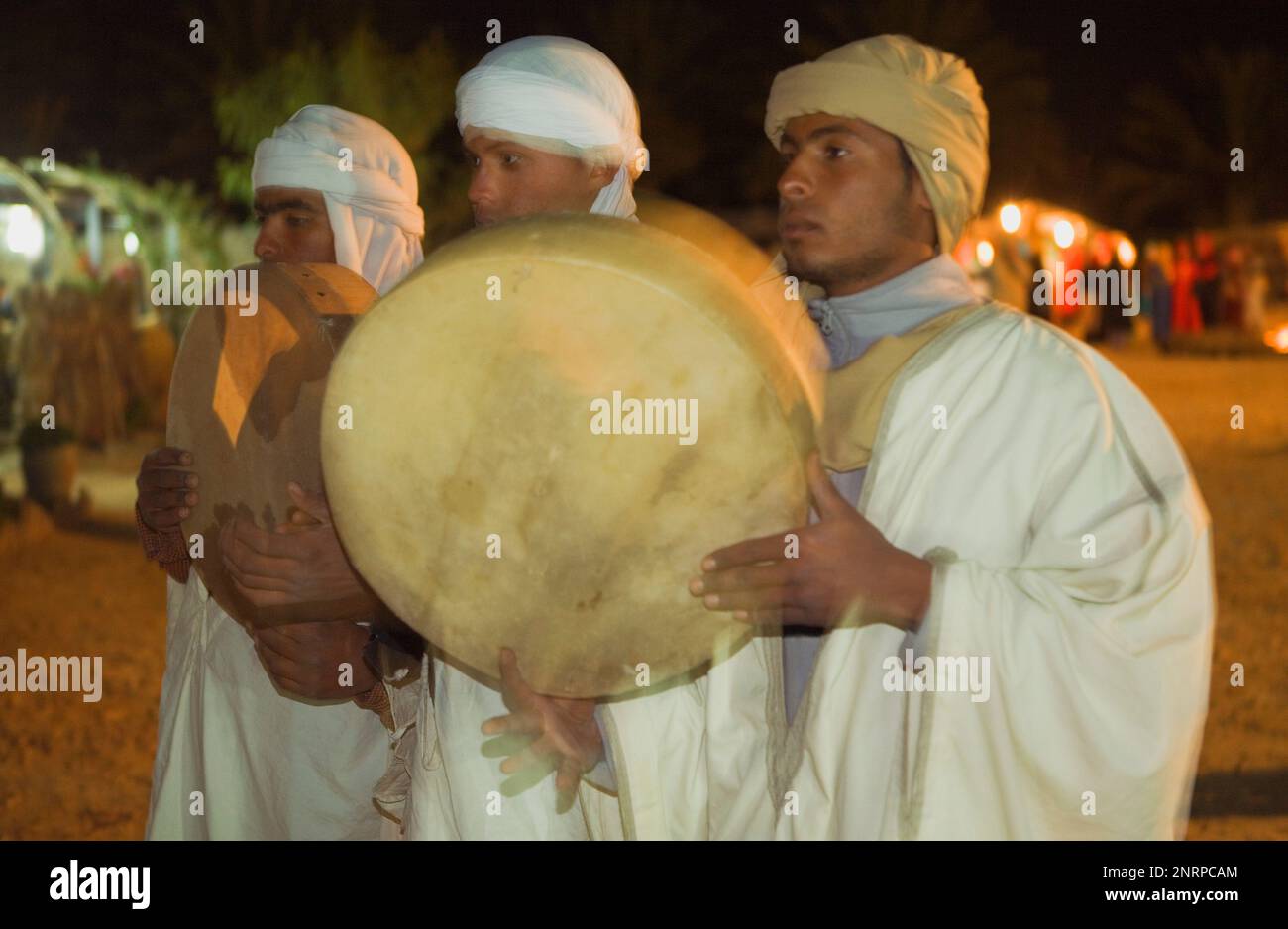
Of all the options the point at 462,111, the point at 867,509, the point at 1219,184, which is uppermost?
the point at 1219,184

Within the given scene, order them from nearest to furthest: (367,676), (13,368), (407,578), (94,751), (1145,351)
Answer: (407,578), (367,676), (94,751), (13,368), (1145,351)

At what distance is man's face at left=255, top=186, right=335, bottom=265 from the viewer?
3113 mm

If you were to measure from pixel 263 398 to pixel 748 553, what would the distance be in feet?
3.23

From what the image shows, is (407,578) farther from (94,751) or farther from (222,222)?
(222,222)

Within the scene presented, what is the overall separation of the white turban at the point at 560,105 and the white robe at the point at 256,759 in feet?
3.81

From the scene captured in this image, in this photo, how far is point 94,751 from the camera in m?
5.86

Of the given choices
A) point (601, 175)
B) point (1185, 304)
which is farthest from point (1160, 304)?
point (601, 175)

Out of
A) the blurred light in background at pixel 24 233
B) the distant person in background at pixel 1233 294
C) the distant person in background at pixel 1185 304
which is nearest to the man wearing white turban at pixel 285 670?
the blurred light in background at pixel 24 233

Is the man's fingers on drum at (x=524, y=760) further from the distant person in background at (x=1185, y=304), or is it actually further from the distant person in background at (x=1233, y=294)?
the distant person in background at (x=1233, y=294)

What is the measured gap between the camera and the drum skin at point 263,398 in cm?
246

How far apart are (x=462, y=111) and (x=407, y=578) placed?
943 millimetres

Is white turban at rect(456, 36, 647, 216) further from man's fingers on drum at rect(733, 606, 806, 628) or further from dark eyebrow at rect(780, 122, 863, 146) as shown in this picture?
man's fingers on drum at rect(733, 606, 806, 628)

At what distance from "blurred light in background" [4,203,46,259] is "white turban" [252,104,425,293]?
10814 mm

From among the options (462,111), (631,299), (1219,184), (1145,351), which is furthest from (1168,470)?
(1219,184)
